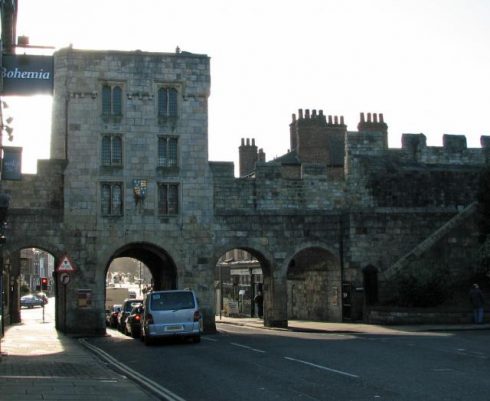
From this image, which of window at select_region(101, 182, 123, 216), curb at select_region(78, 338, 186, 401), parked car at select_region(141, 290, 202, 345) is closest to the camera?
curb at select_region(78, 338, 186, 401)

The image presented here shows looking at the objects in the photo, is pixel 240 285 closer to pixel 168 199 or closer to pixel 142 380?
pixel 168 199

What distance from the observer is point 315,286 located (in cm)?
4016

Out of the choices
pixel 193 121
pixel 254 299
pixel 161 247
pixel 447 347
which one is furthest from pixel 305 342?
pixel 254 299

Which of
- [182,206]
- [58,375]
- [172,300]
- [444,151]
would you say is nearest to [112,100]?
[182,206]

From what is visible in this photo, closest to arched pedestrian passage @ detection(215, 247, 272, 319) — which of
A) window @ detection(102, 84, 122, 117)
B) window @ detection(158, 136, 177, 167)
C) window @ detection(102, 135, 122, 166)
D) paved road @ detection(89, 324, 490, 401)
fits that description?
window @ detection(158, 136, 177, 167)

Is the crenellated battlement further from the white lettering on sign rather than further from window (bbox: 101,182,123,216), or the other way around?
the white lettering on sign

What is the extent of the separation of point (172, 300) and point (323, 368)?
10303 millimetres

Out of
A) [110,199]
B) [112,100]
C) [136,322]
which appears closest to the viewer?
[136,322]

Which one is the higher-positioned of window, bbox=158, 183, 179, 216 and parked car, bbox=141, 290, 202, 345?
window, bbox=158, 183, 179, 216

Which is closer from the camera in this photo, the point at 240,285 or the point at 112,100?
the point at 112,100

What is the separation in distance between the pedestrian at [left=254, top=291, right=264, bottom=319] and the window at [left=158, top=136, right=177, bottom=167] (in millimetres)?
13312

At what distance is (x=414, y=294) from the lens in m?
31.3

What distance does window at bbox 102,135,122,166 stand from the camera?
111 feet

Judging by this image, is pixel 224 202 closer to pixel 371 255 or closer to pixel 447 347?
pixel 371 255
